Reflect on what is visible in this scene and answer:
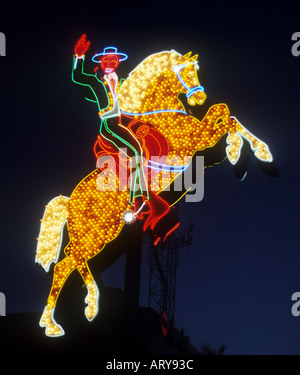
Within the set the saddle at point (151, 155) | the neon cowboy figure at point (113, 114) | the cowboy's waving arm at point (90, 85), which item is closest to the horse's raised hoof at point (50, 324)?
the saddle at point (151, 155)

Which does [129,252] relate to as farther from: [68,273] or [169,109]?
[169,109]

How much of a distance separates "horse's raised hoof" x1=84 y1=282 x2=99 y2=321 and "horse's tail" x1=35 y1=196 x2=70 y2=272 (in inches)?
39.7

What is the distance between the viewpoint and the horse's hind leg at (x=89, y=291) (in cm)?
1245

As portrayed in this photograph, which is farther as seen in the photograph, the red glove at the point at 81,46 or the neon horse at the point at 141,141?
the red glove at the point at 81,46

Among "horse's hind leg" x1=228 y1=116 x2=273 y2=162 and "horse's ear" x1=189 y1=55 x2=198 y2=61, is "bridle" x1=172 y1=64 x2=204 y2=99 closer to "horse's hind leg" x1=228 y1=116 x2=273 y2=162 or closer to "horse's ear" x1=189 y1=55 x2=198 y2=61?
"horse's ear" x1=189 y1=55 x2=198 y2=61

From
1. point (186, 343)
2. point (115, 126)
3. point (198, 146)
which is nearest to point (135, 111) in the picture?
point (115, 126)

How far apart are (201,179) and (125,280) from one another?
8.21 ft

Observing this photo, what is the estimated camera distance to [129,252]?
13055 millimetres

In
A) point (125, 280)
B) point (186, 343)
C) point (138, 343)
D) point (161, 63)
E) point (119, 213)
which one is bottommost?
point (186, 343)

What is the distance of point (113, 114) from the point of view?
44.5ft

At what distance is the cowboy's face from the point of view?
13992mm

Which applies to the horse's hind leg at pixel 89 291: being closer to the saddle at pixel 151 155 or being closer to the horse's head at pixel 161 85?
the saddle at pixel 151 155

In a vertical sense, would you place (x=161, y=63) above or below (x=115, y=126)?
above

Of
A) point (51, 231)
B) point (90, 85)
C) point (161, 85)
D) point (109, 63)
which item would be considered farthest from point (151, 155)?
point (51, 231)
